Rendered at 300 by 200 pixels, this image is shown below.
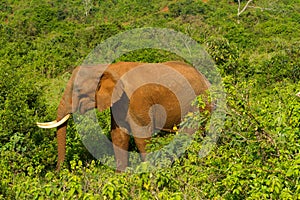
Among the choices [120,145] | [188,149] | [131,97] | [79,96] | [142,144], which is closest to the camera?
[188,149]

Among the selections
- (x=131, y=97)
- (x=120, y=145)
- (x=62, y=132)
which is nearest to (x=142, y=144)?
(x=120, y=145)

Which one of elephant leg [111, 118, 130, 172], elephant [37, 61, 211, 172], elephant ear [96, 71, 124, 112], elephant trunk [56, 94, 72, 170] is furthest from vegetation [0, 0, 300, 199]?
elephant ear [96, 71, 124, 112]

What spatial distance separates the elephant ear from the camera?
5727 mm

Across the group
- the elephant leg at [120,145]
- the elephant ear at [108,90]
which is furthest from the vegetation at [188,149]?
the elephant ear at [108,90]

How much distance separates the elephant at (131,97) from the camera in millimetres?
5715

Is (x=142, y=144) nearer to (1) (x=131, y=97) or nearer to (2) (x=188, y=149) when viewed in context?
(1) (x=131, y=97)

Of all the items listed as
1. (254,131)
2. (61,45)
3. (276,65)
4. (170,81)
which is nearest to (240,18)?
(61,45)

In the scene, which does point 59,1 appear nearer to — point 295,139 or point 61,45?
point 61,45

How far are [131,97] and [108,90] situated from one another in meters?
0.32

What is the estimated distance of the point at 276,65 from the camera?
12016mm

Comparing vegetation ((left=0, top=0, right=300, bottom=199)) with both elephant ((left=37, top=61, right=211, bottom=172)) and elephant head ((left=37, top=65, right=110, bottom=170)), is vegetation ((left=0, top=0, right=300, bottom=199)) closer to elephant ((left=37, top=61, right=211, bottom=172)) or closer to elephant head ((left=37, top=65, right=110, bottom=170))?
elephant head ((left=37, top=65, right=110, bottom=170))

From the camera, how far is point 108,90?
19.0 feet

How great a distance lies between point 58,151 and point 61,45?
13264 mm

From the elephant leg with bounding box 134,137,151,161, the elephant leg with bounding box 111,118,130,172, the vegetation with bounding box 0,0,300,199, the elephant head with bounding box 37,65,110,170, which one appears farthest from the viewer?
the elephant leg with bounding box 111,118,130,172
